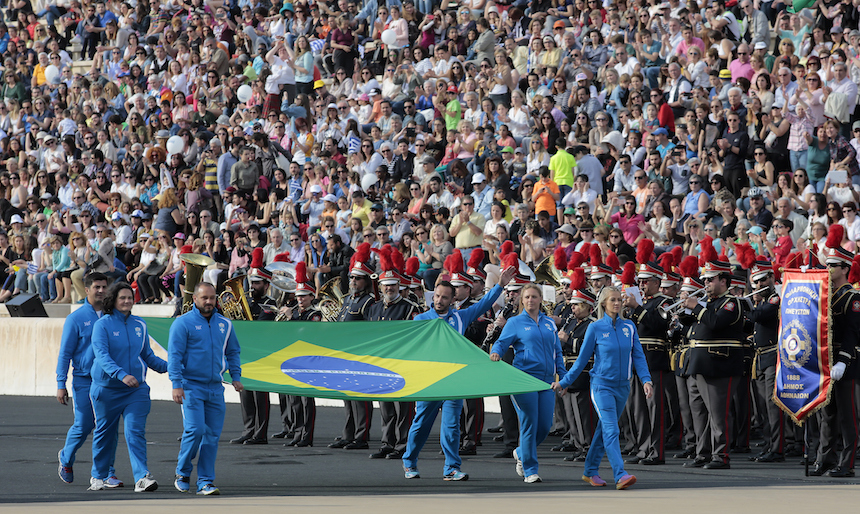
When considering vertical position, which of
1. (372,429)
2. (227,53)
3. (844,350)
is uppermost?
(227,53)

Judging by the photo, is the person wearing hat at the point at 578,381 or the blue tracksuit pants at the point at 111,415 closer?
the blue tracksuit pants at the point at 111,415

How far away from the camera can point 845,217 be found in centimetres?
1608

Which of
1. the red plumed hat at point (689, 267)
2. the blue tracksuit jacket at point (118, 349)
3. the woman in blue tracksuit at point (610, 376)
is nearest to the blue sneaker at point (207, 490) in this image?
the blue tracksuit jacket at point (118, 349)

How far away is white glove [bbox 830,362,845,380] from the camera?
1102cm

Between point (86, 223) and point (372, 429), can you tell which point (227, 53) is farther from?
point (372, 429)

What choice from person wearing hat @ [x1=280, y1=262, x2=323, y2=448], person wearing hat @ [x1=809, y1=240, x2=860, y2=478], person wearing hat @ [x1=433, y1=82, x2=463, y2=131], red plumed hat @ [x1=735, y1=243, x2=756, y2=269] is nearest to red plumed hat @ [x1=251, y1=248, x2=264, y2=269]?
person wearing hat @ [x1=280, y1=262, x2=323, y2=448]

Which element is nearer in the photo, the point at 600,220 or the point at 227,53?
the point at 600,220

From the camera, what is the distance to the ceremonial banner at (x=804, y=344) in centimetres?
1117

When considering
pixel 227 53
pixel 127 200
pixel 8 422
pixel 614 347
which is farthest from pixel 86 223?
pixel 614 347

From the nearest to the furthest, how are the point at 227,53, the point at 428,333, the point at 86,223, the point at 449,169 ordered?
1. the point at 428,333
2. the point at 449,169
3. the point at 86,223
4. the point at 227,53

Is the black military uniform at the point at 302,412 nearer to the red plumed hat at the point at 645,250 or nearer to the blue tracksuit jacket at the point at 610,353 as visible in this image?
the red plumed hat at the point at 645,250

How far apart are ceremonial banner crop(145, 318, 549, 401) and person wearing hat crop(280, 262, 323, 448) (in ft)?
4.12

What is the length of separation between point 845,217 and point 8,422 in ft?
36.7

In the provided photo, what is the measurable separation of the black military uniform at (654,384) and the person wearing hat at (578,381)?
0.49 meters
